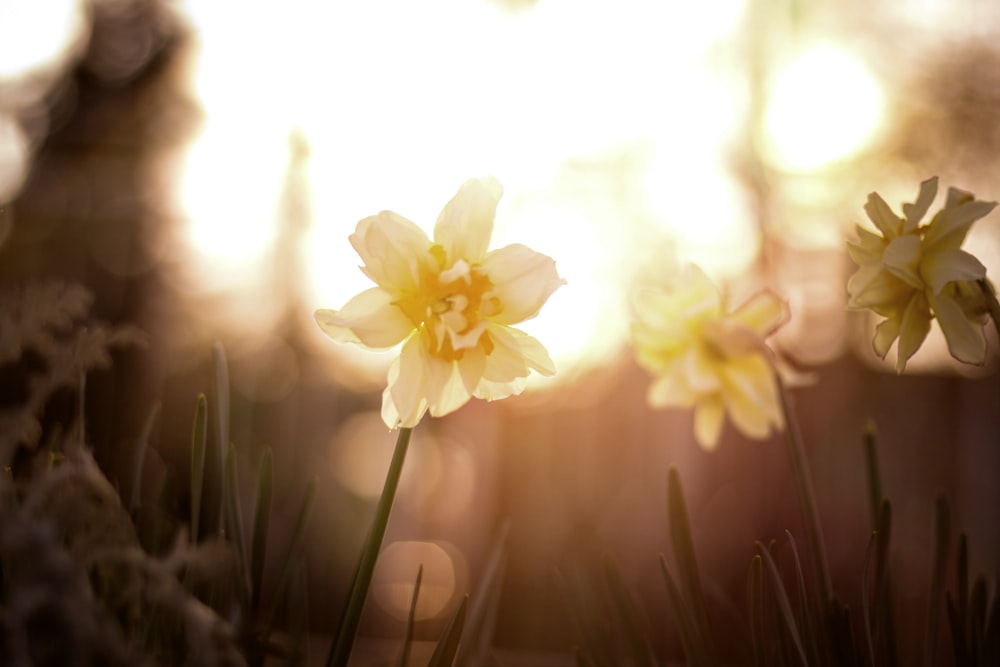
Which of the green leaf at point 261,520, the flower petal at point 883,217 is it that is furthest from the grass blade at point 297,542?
the flower petal at point 883,217

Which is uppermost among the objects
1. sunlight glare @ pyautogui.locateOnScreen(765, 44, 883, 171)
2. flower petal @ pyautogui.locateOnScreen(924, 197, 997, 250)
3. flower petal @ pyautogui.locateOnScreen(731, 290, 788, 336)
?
sunlight glare @ pyautogui.locateOnScreen(765, 44, 883, 171)

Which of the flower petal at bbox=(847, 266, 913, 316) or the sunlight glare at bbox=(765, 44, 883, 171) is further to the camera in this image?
the sunlight glare at bbox=(765, 44, 883, 171)

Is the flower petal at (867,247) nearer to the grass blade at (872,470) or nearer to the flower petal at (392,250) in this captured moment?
the grass blade at (872,470)

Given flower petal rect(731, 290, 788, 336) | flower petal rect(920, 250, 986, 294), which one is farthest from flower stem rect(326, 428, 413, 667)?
flower petal rect(731, 290, 788, 336)

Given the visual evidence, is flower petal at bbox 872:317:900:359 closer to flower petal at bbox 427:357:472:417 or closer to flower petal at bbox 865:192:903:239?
flower petal at bbox 865:192:903:239

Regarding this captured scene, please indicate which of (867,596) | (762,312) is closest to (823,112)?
(762,312)

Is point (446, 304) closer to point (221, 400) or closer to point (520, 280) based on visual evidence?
point (520, 280)
